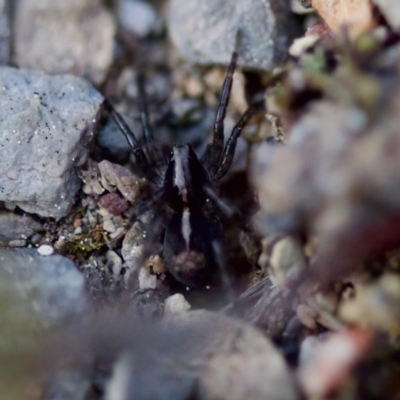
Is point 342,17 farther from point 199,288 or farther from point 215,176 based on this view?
point 199,288

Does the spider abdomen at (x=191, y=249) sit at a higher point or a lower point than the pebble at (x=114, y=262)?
higher

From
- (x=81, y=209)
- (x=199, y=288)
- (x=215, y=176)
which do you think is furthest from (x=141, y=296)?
(x=215, y=176)

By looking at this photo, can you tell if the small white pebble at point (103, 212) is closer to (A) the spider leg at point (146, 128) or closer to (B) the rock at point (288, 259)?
(A) the spider leg at point (146, 128)

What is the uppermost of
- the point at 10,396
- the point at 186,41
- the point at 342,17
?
the point at 342,17

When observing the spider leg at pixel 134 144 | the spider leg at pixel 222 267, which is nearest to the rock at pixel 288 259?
the spider leg at pixel 222 267

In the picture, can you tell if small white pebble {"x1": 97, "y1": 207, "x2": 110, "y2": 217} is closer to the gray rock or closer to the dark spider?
the dark spider

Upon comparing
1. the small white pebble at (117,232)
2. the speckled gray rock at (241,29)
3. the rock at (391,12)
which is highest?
the rock at (391,12)
